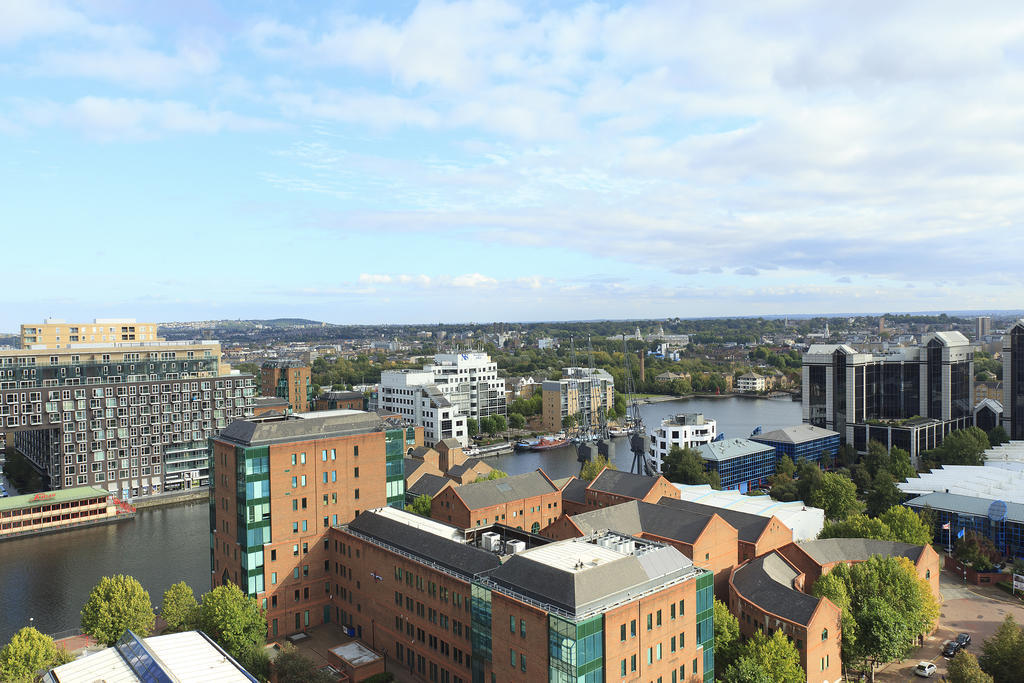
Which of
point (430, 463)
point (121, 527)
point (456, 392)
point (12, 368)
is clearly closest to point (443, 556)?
point (430, 463)

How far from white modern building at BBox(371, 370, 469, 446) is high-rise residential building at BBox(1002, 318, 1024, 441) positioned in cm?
4046

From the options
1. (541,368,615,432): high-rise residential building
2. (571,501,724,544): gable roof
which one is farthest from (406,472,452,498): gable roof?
(541,368,615,432): high-rise residential building

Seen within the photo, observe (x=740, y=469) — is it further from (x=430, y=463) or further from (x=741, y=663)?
(x=741, y=663)

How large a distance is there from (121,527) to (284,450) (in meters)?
19.8

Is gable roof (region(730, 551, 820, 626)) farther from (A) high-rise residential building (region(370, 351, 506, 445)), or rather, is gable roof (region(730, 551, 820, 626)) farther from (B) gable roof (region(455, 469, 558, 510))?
(A) high-rise residential building (region(370, 351, 506, 445))

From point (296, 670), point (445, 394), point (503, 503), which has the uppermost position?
point (445, 394)

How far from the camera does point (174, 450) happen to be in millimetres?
44375

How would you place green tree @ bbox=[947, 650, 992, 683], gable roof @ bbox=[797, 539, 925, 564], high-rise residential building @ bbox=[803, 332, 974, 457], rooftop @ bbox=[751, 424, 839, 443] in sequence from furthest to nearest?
high-rise residential building @ bbox=[803, 332, 974, 457]
rooftop @ bbox=[751, 424, 839, 443]
gable roof @ bbox=[797, 539, 925, 564]
green tree @ bbox=[947, 650, 992, 683]

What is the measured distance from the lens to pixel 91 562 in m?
31.7

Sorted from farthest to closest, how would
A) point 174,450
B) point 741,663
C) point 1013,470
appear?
point 174,450
point 1013,470
point 741,663

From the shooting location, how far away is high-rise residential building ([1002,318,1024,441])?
4744 cm

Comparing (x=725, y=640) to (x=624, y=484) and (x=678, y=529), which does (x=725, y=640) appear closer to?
(x=678, y=529)

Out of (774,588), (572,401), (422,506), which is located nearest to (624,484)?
(422,506)

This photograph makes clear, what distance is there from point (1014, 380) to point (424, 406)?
43974mm
